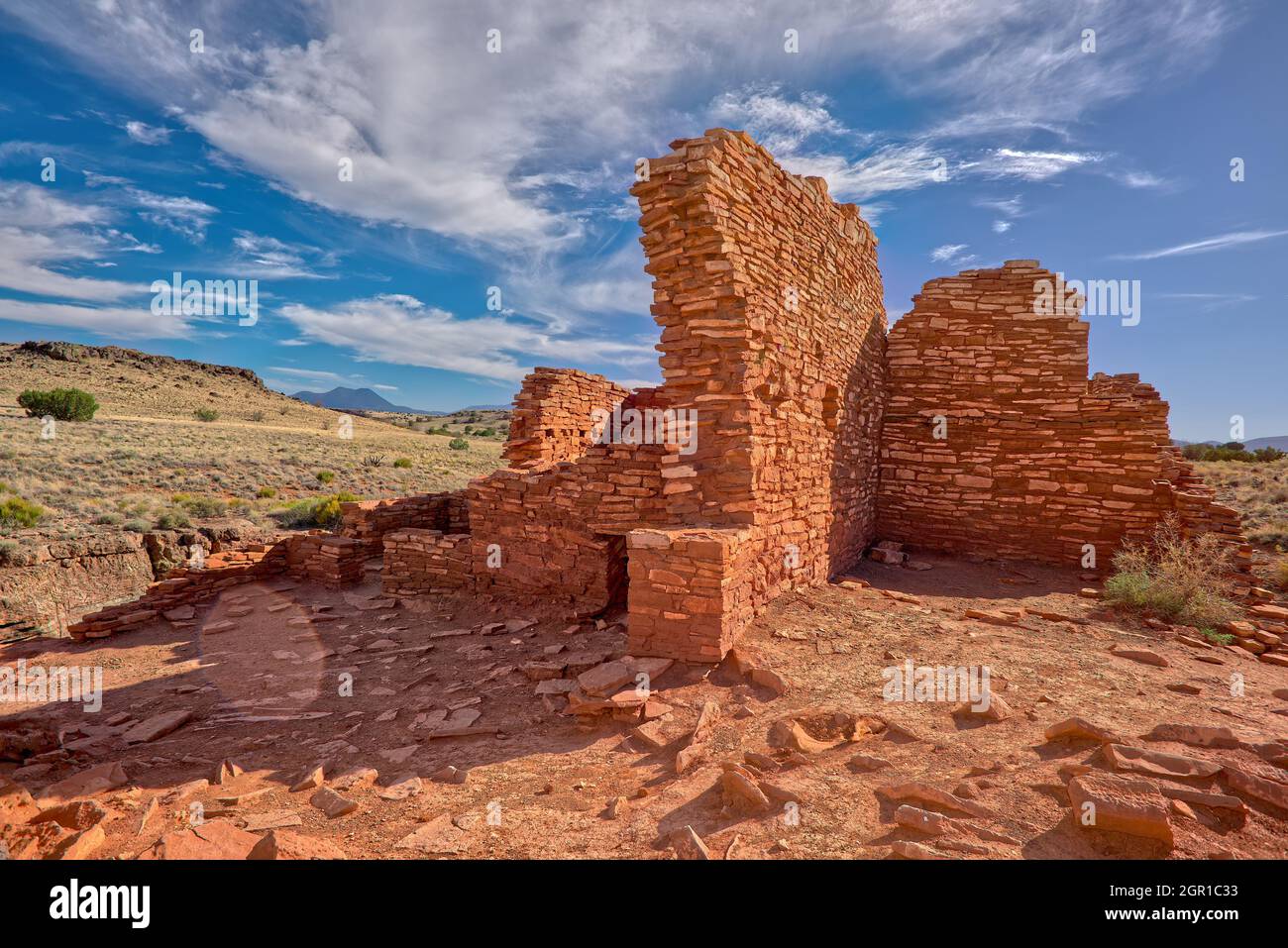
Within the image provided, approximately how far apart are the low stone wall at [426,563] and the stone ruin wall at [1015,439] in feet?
25.4

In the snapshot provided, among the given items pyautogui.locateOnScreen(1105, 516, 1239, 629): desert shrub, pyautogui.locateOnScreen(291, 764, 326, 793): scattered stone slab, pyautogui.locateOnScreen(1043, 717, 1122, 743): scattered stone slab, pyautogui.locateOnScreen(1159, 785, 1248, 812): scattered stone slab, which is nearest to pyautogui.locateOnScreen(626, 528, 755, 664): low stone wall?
pyautogui.locateOnScreen(1043, 717, 1122, 743): scattered stone slab

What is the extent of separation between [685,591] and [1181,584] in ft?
20.7

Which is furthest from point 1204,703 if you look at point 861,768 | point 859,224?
point 859,224

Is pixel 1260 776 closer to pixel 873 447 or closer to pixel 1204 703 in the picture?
pixel 1204 703

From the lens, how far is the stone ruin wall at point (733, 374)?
4973 millimetres

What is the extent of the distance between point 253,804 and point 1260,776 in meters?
5.90

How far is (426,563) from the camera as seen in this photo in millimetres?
A: 8711

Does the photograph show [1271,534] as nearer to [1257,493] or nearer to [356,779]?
[1257,493]

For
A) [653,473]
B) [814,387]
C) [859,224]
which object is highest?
[859,224]

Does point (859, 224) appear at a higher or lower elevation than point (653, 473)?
higher

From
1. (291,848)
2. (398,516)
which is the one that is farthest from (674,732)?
(398,516)

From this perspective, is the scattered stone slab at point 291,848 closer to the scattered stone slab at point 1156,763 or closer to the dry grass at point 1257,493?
the scattered stone slab at point 1156,763

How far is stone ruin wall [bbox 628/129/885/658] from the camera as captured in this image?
497 cm

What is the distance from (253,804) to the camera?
11.6ft
